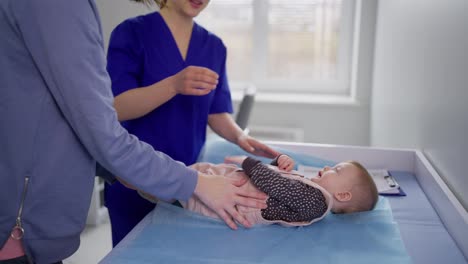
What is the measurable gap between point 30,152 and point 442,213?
1.00m

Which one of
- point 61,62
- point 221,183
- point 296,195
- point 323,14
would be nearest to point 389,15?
point 323,14

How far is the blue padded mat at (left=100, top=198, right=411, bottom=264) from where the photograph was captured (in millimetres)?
920

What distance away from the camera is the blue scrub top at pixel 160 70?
1.18 metres

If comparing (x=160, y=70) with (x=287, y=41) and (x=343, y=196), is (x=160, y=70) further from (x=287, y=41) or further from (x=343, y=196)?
(x=287, y=41)

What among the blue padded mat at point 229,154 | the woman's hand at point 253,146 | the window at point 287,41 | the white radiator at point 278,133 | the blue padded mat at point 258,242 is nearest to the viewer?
the blue padded mat at point 258,242

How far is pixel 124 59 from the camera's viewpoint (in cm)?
118

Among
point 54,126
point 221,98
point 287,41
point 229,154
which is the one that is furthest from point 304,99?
point 54,126

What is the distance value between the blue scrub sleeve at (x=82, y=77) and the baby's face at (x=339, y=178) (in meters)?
0.59

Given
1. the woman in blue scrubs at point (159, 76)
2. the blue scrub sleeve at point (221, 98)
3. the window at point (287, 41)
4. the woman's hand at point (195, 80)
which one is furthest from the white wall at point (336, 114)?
the woman's hand at point (195, 80)

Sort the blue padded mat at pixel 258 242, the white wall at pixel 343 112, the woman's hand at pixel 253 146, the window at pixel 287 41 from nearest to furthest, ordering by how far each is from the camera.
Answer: the blue padded mat at pixel 258 242 → the woman's hand at pixel 253 146 → the white wall at pixel 343 112 → the window at pixel 287 41

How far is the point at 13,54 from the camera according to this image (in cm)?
71

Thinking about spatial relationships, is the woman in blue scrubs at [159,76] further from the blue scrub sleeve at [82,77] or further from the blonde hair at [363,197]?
the blonde hair at [363,197]

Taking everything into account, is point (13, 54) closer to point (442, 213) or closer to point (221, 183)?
point (221, 183)

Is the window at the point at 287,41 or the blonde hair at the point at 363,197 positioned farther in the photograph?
the window at the point at 287,41
